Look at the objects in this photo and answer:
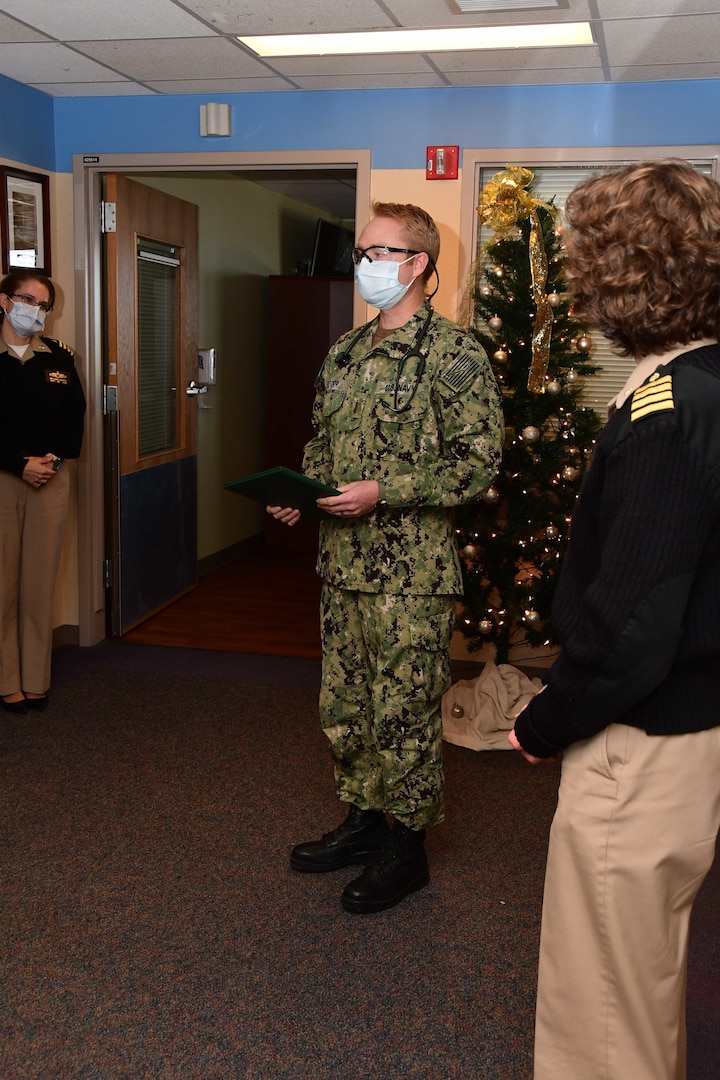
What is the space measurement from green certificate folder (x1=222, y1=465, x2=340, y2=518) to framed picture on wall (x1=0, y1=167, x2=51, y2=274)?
7.68ft

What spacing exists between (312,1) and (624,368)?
6.10ft

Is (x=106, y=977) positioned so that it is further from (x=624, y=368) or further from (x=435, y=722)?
(x=624, y=368)

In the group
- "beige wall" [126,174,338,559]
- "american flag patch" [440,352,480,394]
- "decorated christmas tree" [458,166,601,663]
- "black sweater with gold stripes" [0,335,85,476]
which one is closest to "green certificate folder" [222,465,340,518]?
"american flag patch" [440,352,480,394]

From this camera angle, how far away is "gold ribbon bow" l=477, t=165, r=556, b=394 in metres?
3.46

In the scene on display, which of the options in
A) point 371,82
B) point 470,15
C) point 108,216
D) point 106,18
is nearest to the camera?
point 470,15

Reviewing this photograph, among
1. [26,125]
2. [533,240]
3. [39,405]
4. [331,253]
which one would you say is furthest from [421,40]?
[331,253]

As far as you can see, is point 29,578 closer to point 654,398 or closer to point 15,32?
point 15,32

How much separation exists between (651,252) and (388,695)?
4.84ft

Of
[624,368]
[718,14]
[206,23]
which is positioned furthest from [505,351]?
[206,23]

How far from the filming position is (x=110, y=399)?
180 inches

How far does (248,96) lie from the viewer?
4125 mm

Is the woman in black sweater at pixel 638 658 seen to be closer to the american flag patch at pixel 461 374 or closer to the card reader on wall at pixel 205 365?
the american flag patch at pixel 461 374

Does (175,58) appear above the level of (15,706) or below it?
above

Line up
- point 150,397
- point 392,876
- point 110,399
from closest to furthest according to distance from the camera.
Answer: point 392,876 < point 110,399 < point 150,397
